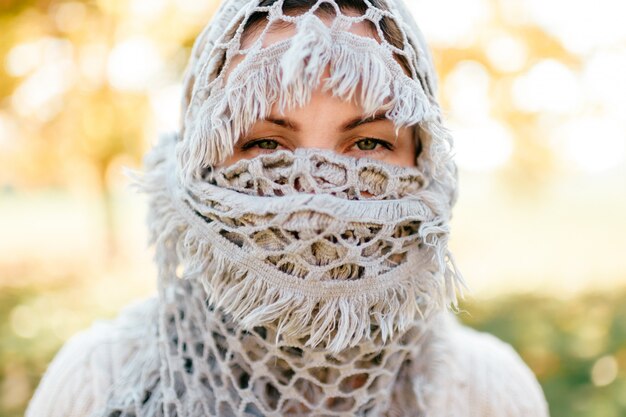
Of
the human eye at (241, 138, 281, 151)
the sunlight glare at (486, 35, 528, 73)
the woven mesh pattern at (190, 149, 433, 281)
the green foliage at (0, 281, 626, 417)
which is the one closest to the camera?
the woven mesh pattern at (190, 149, 433, 281)

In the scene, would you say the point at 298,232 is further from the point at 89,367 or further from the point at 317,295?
the point at 89,367

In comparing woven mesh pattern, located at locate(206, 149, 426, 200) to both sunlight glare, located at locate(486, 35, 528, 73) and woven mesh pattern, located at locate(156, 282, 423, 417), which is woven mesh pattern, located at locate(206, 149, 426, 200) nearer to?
woven mesh pattern, located at locate(156, 282, 423, 417)

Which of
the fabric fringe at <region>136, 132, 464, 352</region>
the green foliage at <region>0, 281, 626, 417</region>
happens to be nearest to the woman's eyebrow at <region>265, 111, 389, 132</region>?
the fabric fringe at <region>136, 132, 464, 352</region>

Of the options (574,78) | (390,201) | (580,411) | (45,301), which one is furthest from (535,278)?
(390,201)

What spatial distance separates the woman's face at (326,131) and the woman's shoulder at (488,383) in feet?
1.85

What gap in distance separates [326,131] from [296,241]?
0.85ft

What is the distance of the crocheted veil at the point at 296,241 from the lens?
4.66 ft

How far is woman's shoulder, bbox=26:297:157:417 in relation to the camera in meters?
1.68

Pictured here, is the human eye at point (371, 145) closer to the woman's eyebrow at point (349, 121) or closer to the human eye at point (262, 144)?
the woman's eyebrow at point (349, 121)

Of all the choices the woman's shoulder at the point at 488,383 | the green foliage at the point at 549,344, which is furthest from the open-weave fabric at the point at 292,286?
the green foliage at the point at 549,344

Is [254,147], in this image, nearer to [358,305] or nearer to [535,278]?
[358,305]

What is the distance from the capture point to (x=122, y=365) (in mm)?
1732

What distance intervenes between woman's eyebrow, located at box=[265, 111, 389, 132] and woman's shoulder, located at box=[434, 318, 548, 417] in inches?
25.0

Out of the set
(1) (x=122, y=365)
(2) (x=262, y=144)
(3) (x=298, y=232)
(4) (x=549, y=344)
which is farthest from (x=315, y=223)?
(4) (x=549, y=344)
